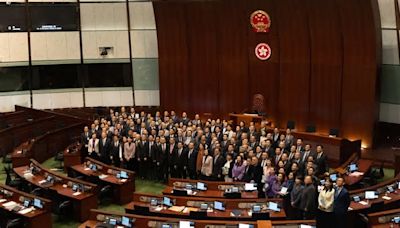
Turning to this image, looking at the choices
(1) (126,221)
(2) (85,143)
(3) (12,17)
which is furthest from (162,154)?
(3) (12,17)

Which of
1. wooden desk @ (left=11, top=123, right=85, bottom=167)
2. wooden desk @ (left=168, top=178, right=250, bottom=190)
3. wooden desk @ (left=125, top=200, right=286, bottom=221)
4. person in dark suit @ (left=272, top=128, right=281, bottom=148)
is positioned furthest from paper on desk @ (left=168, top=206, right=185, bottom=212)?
wooden desk @ (left=11, top=123, right=85, bottom=167)

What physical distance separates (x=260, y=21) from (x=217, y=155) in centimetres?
724

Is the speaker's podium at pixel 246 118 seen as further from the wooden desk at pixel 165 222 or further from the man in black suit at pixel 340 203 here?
the wooden desk at pixel 165 222

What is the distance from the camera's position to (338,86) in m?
18.4

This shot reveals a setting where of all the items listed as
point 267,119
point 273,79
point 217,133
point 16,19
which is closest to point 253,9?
point 273,79

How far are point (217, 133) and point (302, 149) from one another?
293 cm

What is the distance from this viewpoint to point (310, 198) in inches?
436

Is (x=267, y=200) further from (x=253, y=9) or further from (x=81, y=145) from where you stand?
(x=253, y=9)

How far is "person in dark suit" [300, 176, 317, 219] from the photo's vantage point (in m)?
11.0

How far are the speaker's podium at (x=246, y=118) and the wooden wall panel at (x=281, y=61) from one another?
50.8 inches

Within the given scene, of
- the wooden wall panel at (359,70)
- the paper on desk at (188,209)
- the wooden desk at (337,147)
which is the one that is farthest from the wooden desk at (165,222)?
the wooden wall panel at (359,70)

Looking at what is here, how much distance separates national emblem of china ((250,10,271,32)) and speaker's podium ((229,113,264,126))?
10.5 ft

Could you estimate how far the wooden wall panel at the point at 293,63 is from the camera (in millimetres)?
18688

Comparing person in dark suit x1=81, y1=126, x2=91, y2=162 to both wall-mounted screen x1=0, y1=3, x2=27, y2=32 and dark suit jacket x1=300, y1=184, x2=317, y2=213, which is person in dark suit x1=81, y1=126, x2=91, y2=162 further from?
dark suit jacket x1=300, y1=184, x2=317, y2=213
